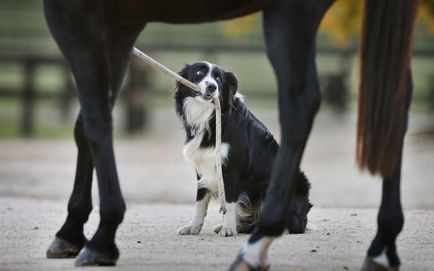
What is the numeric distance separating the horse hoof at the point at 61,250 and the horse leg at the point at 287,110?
1.15 meters

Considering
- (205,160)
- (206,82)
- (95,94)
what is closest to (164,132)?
(206,82)

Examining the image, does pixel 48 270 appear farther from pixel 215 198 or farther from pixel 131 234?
pixel 215 198

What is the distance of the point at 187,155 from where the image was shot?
6.89m

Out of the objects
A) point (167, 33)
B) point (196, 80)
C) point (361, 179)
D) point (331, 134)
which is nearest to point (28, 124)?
point (331, 134)

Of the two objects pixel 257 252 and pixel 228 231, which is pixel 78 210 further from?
pixel 228 231

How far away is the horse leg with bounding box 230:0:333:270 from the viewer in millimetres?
4223

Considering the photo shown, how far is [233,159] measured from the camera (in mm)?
6707

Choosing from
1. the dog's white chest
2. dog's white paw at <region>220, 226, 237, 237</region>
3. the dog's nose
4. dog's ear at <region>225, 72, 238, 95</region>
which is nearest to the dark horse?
dog's white paw at <region>220, 226, 237, 237</region>

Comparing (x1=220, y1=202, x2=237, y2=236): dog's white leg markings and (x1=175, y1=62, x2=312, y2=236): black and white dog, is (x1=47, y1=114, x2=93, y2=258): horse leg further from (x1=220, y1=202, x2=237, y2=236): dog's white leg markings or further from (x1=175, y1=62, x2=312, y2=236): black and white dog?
(x1=220, y1=202, x2=237, y2=236): dog's white leg markings

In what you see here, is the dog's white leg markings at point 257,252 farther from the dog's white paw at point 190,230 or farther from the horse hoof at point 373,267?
the dog's white paw at point 190,230

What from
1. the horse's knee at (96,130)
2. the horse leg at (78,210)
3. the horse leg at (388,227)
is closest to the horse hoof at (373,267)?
the horse leg at (388,227)

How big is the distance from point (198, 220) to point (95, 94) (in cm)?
208

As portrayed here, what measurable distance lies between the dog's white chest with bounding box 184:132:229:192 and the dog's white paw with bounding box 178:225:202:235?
Result: 35cm

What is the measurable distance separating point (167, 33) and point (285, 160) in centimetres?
3051
